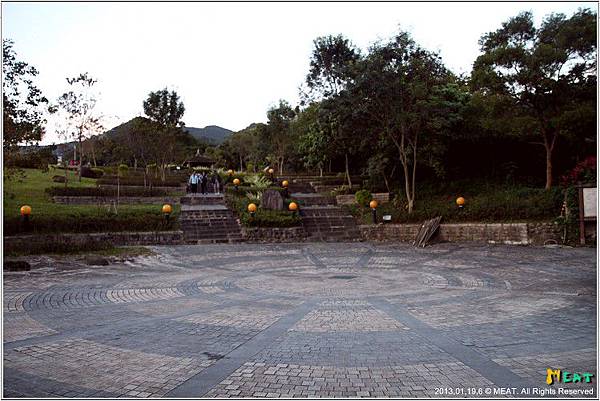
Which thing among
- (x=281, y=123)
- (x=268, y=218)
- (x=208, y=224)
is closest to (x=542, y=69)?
(x=268, y=218)

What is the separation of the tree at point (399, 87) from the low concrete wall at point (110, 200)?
11.7 meters

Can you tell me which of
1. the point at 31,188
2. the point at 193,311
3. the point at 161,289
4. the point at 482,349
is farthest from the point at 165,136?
the point at 482,349

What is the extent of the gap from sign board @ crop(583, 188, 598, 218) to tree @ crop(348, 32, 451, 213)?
5.76 metres

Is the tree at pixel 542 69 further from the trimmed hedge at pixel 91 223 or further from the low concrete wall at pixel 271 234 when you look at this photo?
the trimmed hedge at pixel 91 223

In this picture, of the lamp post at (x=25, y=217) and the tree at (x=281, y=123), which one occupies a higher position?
the tree at (x=281, y=123)

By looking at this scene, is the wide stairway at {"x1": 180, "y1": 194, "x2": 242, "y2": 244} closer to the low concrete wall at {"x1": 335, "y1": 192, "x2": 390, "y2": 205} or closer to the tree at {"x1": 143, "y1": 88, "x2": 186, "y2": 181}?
the low concrete wall at {"x1": 335, "y1": 192, "x2": 390, "y2": 205}

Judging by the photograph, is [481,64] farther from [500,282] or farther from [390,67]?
[500,282]

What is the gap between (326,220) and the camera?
21.3 meters

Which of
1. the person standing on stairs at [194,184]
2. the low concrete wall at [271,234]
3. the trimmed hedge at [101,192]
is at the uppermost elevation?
the person standing on stairs at [194,184]

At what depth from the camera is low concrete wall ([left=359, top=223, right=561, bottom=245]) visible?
16172mm

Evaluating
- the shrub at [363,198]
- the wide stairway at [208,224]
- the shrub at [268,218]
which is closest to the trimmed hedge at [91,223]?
the wide stairway at [208,224]

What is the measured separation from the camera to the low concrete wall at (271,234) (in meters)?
18.7

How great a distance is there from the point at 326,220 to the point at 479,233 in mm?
6853

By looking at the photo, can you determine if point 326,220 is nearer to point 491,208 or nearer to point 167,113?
point 491,208
